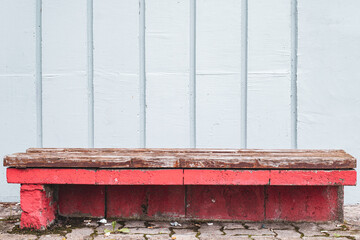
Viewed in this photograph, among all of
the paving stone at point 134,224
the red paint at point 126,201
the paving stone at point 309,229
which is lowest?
the paving stone at point 134,224

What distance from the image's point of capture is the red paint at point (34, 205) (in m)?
2.38

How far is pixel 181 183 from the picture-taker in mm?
2332

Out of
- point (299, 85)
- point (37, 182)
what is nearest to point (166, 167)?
point (37, 182)

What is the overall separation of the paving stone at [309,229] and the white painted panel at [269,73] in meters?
0.84

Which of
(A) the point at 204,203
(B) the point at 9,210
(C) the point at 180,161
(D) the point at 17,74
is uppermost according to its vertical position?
(D) the point at 17,74

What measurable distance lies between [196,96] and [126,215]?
4.07 feet

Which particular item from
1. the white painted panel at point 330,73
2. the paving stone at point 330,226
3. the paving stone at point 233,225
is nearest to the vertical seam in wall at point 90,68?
the paving stone at point 233,225

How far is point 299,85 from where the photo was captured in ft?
10.4

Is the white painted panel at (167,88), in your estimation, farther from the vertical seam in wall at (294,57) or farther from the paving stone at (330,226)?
the paving stone at (330,226)

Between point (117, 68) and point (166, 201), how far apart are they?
1.35m

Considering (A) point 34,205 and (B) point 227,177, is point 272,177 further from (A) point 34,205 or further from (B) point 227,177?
(A) point 34,205

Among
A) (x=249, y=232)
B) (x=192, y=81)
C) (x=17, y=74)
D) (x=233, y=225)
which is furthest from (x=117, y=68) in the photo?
(x=249, y=232)

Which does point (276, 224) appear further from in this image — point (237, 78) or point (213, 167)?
point (237, 78)

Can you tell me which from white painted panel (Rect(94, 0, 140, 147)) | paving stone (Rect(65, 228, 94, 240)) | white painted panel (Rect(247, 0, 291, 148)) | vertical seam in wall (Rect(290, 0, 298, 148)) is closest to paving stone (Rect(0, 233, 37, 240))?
paving stone (Rect(65, 228, 94, 240))
